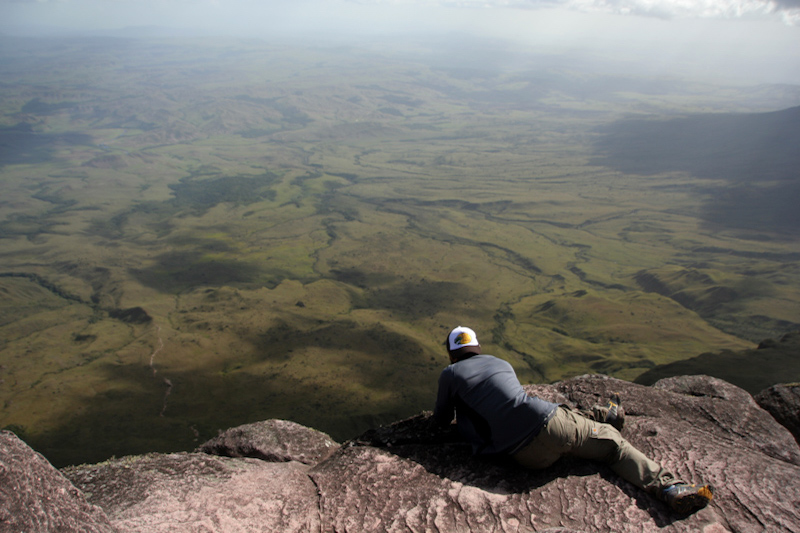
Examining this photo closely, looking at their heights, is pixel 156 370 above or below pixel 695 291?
below

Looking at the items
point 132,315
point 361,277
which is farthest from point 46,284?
point 361,277

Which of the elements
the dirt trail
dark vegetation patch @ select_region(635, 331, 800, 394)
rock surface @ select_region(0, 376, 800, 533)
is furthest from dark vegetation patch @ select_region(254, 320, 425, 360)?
rock surface @ select_region(0, 376, 800, 533)

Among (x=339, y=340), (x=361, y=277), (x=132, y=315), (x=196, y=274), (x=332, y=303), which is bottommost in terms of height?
(x=132, y=315)

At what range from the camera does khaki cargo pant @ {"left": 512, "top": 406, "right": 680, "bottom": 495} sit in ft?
22.8

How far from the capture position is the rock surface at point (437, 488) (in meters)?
6.47

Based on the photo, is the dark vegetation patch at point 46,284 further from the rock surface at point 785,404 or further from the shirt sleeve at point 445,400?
the rock surface at point 785,404

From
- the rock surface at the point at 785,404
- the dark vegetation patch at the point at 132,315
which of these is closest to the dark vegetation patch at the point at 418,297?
the dark vegetation patch at the point at 132,315

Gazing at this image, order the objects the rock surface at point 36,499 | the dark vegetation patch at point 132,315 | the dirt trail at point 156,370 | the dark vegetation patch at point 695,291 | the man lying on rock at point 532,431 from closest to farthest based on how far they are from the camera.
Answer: the rock surface at point 36,499, the man lying on rock at point 532,431, the dirt trail at point 156,370, the dark vegetation patch at point 132,315, the dark vegetation patch at point 695,291

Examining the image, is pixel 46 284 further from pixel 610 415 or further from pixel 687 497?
pixel 687 497

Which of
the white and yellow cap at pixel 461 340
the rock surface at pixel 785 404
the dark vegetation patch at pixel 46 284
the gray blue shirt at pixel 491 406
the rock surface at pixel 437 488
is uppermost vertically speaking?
the white and yellow cap at pixel 461 340

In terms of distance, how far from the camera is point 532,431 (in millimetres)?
7105

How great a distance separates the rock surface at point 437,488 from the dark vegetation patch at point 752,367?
122 ft

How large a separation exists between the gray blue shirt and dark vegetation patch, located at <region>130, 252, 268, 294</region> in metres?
118

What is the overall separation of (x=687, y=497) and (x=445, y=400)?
3.55 meters
